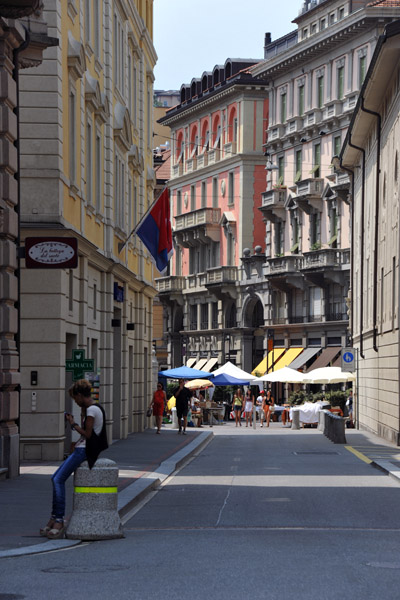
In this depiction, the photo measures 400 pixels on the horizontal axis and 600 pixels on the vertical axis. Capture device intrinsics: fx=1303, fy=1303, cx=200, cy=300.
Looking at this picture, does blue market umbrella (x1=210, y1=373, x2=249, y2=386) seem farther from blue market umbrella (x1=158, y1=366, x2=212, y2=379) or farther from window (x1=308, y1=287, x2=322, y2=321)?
window (x1=308, y1=287, x2=322, y2=321)

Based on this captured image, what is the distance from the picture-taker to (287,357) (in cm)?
7256

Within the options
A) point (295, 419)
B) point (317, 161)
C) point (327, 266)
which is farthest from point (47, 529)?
point (317, 161)

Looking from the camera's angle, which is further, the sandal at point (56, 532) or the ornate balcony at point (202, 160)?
the ornate balcony at point (202, 160)

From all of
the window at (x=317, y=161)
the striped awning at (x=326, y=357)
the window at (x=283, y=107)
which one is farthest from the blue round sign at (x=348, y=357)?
the window at (x=283, y=107)

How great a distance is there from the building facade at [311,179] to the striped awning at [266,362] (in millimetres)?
172

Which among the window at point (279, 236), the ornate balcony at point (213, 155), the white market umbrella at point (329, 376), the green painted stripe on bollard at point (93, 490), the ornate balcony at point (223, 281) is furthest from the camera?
the ornate balcony at point (213, 155)

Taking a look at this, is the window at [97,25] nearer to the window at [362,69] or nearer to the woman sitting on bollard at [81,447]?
the woman sitting on bollard at [81,447]

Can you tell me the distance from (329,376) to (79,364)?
30476mm

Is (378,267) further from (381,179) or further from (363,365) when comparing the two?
(363,365)

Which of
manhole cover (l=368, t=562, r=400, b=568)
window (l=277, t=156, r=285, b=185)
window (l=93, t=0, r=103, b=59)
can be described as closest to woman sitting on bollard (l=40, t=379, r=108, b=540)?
manhole cover (l=368, t=562, r=400, b=568)

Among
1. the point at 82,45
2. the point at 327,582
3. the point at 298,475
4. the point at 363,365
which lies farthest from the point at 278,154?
the point at 327,582

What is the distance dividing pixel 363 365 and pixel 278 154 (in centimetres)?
2839

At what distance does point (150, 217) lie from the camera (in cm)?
3409

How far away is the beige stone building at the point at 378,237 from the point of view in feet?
119
